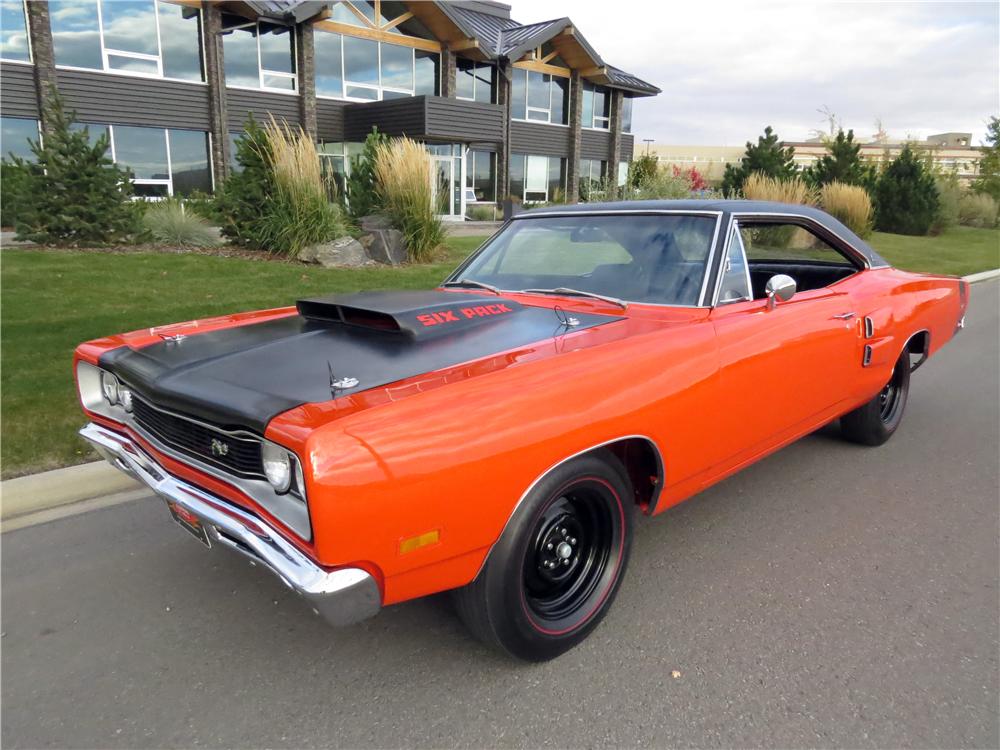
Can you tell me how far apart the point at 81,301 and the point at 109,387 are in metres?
5.49

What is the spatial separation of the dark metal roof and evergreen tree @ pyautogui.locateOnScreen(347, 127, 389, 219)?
799cm

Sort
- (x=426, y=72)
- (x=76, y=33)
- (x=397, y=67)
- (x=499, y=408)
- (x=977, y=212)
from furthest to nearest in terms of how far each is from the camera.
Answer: (x=977, y=212) → (x=426, y=72) → (x=397, y=67) → (x=76, y=33) → (x=499, y=408)

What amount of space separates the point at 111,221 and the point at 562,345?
400 inches

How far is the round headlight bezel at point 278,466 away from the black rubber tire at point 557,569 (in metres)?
0.66

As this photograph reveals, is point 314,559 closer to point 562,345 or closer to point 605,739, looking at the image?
point 605,739

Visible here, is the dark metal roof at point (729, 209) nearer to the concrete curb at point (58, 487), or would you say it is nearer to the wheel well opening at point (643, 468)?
the wheel well opening at point (643, 468)

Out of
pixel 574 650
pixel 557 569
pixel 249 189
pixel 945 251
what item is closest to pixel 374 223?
pixel 249 189

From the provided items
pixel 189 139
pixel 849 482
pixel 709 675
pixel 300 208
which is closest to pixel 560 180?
pixel 189 139

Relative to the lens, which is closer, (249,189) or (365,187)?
(249,189)

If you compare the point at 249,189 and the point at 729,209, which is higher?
the point at 249,189

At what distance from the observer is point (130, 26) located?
61.4 feet

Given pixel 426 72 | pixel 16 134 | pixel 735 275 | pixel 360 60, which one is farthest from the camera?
pixel 426 72

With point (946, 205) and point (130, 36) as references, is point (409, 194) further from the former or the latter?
point (946, 205)

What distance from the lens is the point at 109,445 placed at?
2.84 meters
